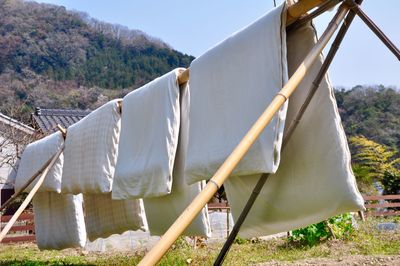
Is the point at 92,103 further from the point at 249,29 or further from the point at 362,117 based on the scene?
the point at 249,29

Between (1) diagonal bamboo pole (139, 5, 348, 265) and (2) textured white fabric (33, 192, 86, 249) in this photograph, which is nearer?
(1) diagonal bamboo pole (139, 5, 348, 265)

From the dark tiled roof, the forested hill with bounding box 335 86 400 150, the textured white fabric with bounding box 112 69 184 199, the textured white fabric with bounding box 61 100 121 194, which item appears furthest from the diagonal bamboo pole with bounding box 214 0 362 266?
the forested hill with bounding box 335 86 400 150

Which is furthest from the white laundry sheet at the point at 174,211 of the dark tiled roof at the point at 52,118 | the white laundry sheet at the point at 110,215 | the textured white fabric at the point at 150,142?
the dark tiled roof at the point at 52,118

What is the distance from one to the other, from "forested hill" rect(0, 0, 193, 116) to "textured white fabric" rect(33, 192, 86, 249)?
1826 cm

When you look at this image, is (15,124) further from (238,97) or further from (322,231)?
(238,97)

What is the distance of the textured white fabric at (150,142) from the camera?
2715 millimetres

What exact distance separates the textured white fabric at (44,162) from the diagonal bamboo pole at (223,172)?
302 centimetres

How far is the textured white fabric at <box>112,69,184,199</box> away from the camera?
8.91ft

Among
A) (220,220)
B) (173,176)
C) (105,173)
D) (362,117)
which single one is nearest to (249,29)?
(173,176)

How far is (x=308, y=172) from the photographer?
218 cm

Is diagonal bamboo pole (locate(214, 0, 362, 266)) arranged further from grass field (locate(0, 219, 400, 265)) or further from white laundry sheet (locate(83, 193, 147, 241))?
grass field (locate(0, 219, 400, 265))

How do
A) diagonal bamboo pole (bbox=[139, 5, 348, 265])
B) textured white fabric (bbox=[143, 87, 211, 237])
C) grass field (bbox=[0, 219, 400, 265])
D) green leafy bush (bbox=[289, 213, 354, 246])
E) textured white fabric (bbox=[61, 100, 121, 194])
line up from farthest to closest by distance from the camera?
green leafy bush (bbox=[289, 213, 354, 246]) < grass field (bbox=[0, 219, 400, 265]) < textured white fabric (bbox=[61, 100, 121, 194]) < textured white fabric (bbox=[143, 87, 211, 237]) < diagonal bamboo pole (bbox=[139, 5, 348, 265])

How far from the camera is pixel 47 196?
195 inches

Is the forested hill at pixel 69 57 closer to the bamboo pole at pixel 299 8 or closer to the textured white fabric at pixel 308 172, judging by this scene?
the textured white fabric at pixel 308 172
